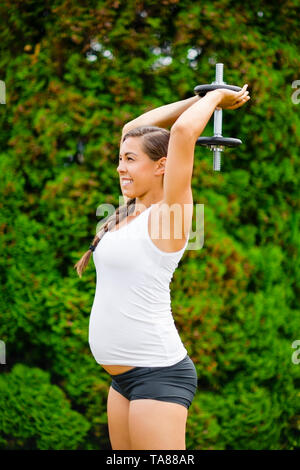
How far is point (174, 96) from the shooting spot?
3.50m

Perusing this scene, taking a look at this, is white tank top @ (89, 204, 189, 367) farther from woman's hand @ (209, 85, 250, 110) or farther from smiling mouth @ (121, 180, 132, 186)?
woman's hand @ (209, 85, 250, 110)

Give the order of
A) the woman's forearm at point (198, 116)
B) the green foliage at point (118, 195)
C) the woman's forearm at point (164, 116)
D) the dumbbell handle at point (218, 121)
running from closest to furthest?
1. the woman's forearm at point (198, 116)
2. the dumbbell handle at point (218, 121)
3. the woman's forearm at point (164, 116)
4. the green foliage at point (118, 195)

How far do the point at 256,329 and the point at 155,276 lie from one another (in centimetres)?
181

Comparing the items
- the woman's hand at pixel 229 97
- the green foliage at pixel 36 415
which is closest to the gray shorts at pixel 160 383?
the woman's hand at pixel 229 97

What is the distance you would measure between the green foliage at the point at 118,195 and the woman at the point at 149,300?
1.46m

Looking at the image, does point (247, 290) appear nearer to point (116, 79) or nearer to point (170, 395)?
point (116, 79)

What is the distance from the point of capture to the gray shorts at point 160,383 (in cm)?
182

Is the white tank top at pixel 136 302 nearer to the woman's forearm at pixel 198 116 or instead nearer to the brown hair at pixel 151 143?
the brown hair at pixel 151 143

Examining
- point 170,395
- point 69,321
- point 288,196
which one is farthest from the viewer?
point 288,196

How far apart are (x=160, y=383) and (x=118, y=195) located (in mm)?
1794

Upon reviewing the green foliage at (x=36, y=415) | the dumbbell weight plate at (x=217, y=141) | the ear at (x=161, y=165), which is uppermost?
the dumbbell weight plate at (x=217, y=141)

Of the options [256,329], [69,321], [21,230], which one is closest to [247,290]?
[256,329]

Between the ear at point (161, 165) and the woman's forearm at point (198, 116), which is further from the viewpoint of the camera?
the ear at point (161, 165)

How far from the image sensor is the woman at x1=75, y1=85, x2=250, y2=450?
1.79 m
